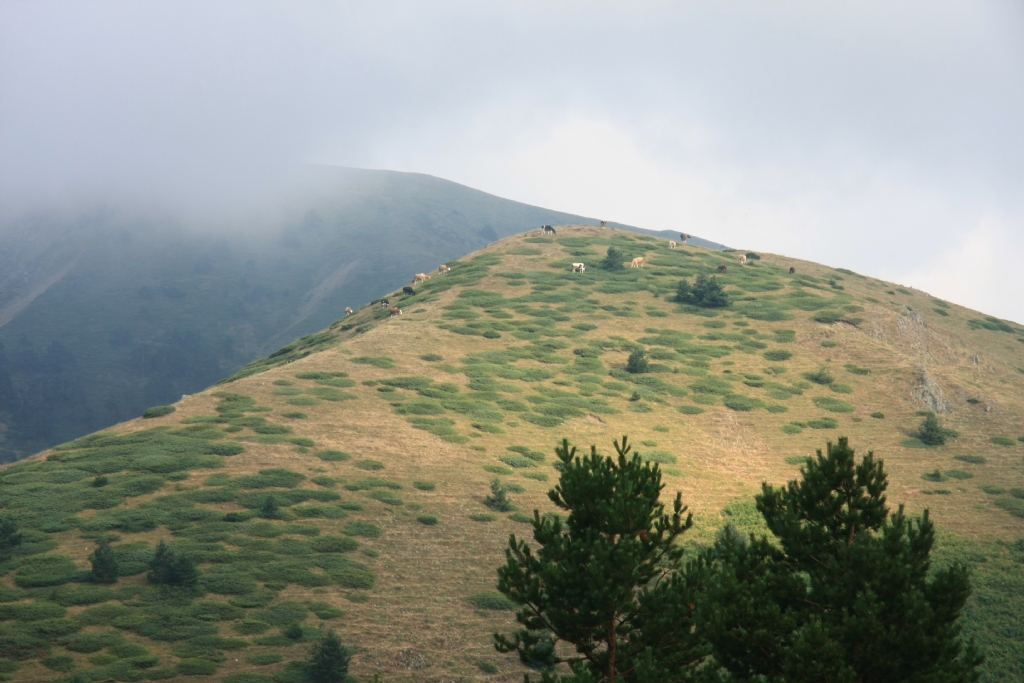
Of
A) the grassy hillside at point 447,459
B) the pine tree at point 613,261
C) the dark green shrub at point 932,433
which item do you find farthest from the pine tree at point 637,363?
the pine tree at point 613,261

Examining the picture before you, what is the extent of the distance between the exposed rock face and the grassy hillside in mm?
181

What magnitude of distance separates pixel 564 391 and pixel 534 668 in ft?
94.0

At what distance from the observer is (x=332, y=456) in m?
37.7

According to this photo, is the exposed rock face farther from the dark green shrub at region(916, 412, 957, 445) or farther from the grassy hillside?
the dark green shrub at region(916, 412, 957, 445)

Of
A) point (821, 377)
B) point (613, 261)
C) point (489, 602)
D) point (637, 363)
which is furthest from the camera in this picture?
point (613, 261)

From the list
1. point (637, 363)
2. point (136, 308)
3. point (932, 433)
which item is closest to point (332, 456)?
point (637, 363)

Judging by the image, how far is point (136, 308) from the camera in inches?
6176

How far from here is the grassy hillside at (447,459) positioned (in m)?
23.9

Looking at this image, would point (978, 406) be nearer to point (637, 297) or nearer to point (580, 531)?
point (637, 297)

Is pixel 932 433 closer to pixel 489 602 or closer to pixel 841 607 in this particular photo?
pixel 489 602

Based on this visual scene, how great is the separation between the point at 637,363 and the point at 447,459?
2175 cm


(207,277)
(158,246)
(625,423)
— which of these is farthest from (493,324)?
(158,246)

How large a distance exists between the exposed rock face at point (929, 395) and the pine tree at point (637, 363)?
62.9 feet

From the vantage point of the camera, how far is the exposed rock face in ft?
170
